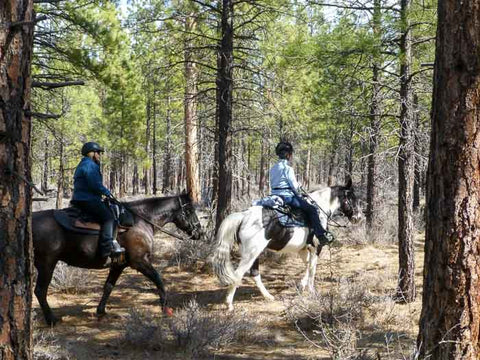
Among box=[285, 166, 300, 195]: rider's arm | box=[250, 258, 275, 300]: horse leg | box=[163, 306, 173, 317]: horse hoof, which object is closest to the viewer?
box=[163, 306, 173, 317]: horse hoof

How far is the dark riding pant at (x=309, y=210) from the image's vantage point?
8.44m

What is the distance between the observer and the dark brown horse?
22.0ft

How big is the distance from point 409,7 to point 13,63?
6196 millimetres

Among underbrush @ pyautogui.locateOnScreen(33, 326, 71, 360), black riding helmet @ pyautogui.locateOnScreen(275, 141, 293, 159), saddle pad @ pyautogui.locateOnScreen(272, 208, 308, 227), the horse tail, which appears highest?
black riding helmet @ pyautogui.locateOnScreen(275, 141, 293, 159)

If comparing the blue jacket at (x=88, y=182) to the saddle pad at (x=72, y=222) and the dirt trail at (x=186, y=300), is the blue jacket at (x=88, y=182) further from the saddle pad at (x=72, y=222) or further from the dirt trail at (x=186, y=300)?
the dirt trail at (x=186, y=300)

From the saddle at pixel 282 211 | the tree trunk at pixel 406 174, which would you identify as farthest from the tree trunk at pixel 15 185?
the tree trunk at pixel 406 174

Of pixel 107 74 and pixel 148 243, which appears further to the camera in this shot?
pixel 107 74

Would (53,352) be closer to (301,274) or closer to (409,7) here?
(301,274)

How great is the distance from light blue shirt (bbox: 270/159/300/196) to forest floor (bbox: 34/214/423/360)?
1.37 m

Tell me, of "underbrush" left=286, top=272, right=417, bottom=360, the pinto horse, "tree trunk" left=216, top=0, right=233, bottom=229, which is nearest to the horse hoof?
the pinto horse

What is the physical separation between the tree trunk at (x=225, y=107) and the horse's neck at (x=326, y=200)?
1895mm

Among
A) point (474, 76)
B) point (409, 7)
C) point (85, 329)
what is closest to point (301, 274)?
point (85, 329)

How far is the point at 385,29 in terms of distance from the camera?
7262 millimetres

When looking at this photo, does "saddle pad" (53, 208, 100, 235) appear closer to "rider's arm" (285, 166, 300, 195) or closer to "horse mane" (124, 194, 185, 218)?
"horse mane" (124, 194, 185, 218)
